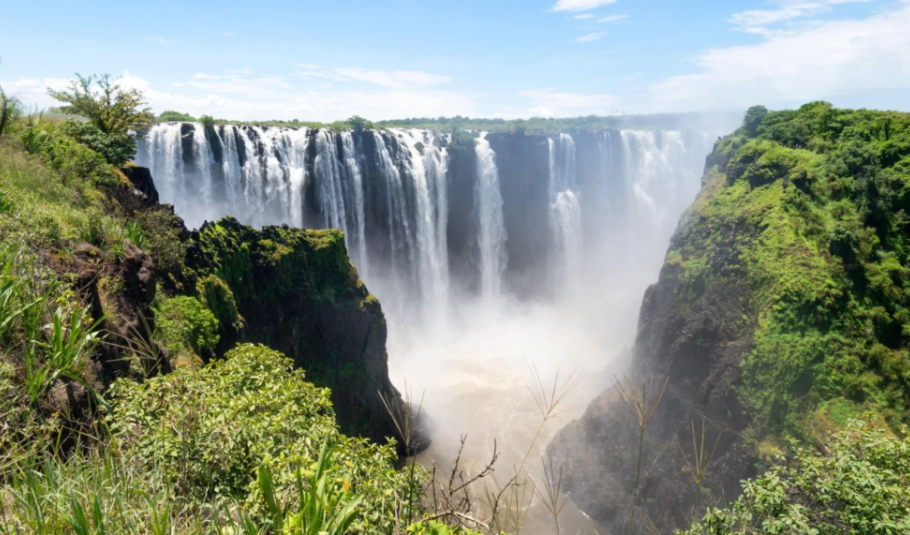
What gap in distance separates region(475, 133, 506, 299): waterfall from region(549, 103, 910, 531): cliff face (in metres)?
20.1

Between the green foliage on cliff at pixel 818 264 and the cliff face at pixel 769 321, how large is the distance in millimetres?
52

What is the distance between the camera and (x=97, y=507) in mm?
2828

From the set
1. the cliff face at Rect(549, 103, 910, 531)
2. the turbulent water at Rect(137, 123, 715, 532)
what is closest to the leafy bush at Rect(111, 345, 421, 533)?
the cliff face at Rect(549, 103, 910, 531)

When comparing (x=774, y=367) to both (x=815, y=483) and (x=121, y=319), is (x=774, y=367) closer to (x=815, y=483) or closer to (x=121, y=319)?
(x=815, y=483)

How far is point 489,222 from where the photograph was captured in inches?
1700

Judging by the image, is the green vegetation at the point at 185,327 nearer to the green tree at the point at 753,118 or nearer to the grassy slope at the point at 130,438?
the grassy slope at the point at 130,438

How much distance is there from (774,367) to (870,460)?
416 inches

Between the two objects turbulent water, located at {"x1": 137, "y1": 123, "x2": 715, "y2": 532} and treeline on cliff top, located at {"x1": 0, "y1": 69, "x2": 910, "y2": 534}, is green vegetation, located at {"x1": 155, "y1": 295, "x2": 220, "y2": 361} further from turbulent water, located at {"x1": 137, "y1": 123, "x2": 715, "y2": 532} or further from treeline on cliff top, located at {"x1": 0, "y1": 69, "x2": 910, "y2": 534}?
turbulent water, located at {"x1": 137, "y1": 123, "x2": 715, "y2": 532}

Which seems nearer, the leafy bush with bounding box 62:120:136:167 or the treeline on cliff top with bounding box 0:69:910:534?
the treeline on cliff top with bounding box 0:69:910:534

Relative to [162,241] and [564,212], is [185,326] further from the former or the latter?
[564,212]

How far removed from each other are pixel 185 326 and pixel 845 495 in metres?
14.0

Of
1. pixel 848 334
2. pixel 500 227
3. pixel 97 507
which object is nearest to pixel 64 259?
pixel 97 507

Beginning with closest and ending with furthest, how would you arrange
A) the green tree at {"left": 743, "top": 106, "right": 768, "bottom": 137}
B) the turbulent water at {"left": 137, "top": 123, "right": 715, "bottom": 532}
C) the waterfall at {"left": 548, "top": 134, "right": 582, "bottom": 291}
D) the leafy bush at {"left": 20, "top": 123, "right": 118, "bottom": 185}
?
the leafy bush at {"left": 20, "top": 123, "right": 118, "bottom": 185} < the turbulent water at {"left": 137, "top": 123, "right": 715, "bottom": 532} < the green tree at {"left": 743, "top": 106, "right": 768, "bottom": 137} < the waterfall at {"left": 548, "top": 134, "right": 582, "bottom": 291}

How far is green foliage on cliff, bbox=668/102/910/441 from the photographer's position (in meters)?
15.6
